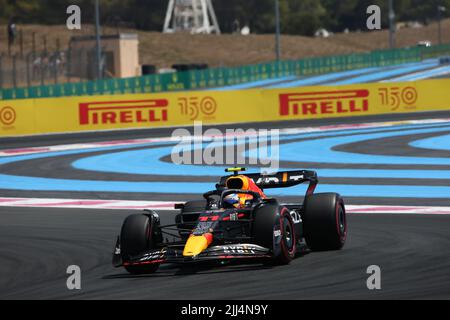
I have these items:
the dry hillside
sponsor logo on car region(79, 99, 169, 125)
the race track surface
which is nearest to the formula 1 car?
the race track surface

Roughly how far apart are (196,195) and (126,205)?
1.87m

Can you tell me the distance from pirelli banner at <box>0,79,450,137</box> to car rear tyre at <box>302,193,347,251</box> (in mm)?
24038

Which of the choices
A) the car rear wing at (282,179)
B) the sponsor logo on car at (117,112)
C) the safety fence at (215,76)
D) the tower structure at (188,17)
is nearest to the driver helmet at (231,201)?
the car rear wing at (282,179)

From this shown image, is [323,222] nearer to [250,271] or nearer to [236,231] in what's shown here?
[236,231]

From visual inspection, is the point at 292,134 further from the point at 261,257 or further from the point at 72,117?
the point at 261,257

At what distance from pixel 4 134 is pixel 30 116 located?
3.49 feet

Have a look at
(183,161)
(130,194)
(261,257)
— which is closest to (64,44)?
(183,161)

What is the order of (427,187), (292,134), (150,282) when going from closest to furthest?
(150,282), (427,187), (292,134)

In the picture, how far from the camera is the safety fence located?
46875 mm

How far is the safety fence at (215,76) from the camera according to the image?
46.9m

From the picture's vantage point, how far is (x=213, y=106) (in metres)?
38.0

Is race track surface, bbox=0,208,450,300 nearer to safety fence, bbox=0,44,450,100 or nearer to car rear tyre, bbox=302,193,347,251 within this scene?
car rear tyre, bbox=302,193,347,251

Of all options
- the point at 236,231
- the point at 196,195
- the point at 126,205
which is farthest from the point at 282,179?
the point at 196,195

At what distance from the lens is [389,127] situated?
35.4m
